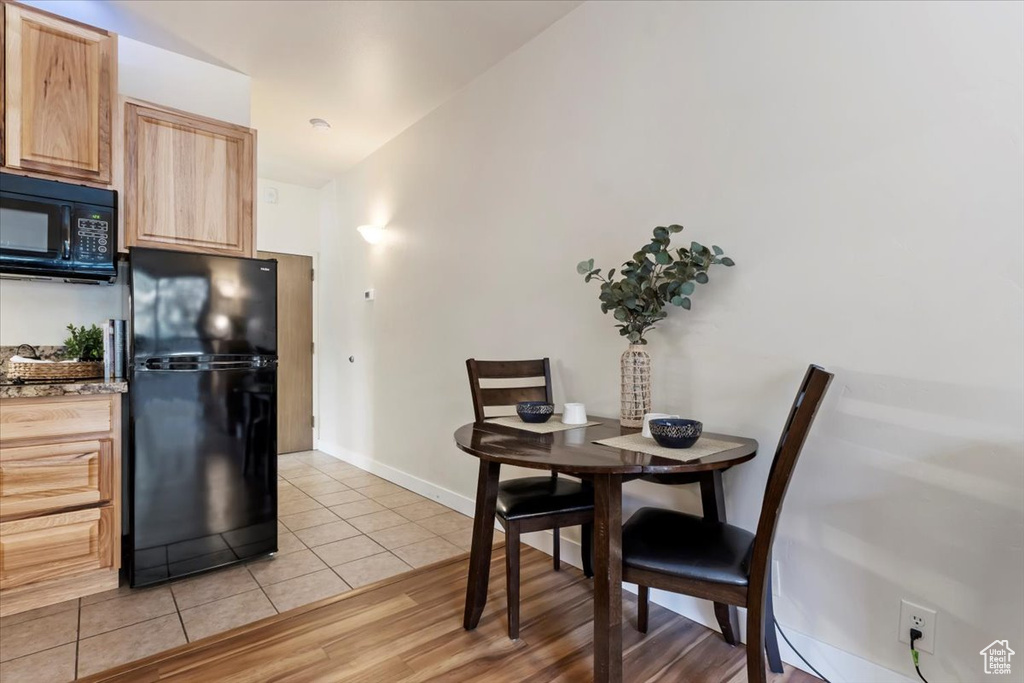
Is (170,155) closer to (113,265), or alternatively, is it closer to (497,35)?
(113,265)

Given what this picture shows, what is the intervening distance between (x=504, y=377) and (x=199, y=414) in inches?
57.4

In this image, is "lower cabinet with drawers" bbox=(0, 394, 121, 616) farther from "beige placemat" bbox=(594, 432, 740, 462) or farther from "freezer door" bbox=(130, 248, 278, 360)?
"beige placemat" bbox=(594, 432, 740, 462)

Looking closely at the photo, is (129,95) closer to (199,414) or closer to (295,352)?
(199,414)

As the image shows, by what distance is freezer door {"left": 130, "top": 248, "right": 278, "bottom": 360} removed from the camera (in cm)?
220

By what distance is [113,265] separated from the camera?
2.29m

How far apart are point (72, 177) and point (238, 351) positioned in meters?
1.03

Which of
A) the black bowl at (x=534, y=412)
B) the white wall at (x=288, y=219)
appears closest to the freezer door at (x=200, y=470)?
the black bowl at (x=534, y=412)

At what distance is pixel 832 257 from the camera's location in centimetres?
159

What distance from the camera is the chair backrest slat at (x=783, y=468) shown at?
3.86 feet

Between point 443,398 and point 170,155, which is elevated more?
point 170,155

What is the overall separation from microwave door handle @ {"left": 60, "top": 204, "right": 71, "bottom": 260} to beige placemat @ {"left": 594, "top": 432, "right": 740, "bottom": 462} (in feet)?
7.91

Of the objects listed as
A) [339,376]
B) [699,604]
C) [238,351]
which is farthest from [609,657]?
[339,376]

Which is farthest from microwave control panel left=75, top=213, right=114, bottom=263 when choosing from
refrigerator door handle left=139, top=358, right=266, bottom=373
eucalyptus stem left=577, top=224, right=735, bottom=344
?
eucalyptus stem left=577, top=224, right=735, bottom=344

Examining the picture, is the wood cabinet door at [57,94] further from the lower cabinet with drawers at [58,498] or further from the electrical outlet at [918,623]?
the electrical outlet at [918,623]
